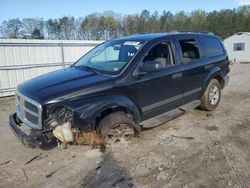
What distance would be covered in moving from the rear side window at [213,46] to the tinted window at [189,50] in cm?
47

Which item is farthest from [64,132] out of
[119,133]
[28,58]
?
[28,58]

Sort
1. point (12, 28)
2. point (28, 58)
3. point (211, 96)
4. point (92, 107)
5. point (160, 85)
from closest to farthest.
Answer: point (92, 107), point (160, 85), point (211, 96), point (28, 58), point (12, 28)

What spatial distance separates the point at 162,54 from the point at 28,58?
8057mm

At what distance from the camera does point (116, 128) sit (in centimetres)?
419

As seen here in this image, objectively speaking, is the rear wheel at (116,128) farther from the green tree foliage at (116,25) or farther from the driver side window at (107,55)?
the green tree foliage at (116,25)

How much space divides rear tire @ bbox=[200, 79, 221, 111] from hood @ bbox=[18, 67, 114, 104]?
2.96m

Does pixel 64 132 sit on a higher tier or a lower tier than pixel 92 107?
lower

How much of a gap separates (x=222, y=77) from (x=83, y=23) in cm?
4133

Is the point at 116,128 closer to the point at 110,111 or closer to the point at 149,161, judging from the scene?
the point at 110,111

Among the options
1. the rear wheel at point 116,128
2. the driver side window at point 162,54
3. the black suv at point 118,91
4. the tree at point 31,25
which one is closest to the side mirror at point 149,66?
the black suv at point 118,91

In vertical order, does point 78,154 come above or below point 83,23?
below

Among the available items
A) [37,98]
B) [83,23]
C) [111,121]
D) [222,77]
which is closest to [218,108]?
[222,77]

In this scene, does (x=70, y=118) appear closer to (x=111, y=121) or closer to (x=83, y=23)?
(x=111, y=121)

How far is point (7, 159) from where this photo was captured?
417 centimetres
